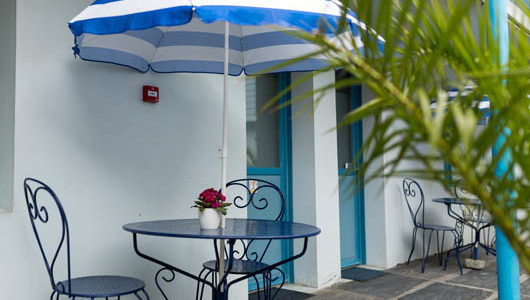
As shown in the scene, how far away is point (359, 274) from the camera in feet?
14.6

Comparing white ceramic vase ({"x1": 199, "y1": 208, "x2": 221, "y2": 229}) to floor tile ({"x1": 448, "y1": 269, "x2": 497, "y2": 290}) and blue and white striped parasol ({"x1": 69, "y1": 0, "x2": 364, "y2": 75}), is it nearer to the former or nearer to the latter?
blue and white striped parasol ({"x1": 69, "y1": 0, "x2": 364, "y2": 75})

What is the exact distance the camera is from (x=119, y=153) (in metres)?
2.74

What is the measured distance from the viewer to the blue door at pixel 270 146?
159 inches

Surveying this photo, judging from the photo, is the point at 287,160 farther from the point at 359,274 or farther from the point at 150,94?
the point at 150,94

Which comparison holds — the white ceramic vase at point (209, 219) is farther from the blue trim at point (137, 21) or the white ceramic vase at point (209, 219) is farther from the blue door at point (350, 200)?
the blue door at point (350, 200)

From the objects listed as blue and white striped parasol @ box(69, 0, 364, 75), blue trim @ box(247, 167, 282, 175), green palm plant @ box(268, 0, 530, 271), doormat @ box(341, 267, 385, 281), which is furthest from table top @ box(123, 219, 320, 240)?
doormat @ box(341, 267, 385, 281)

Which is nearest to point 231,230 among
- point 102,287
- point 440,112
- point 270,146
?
point 102,287

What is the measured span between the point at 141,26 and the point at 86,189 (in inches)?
46.4

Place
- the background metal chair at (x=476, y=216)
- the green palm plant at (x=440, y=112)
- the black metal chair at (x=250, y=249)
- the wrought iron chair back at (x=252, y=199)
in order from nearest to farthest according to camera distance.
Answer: the green palm plant at (x=440, y=112), the background metal chair at (x=476, y=216), the black metal chair at (x=250, y=249), the wrought iron chair back at (x=252, y=199)

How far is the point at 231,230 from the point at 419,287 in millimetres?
2497

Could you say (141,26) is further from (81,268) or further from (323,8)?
(81,268)

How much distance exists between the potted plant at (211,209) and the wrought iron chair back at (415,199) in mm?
3288

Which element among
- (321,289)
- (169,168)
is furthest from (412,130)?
(321,289)

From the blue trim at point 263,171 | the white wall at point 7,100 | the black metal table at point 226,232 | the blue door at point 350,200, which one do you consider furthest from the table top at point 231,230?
the blue door at point 350,200
